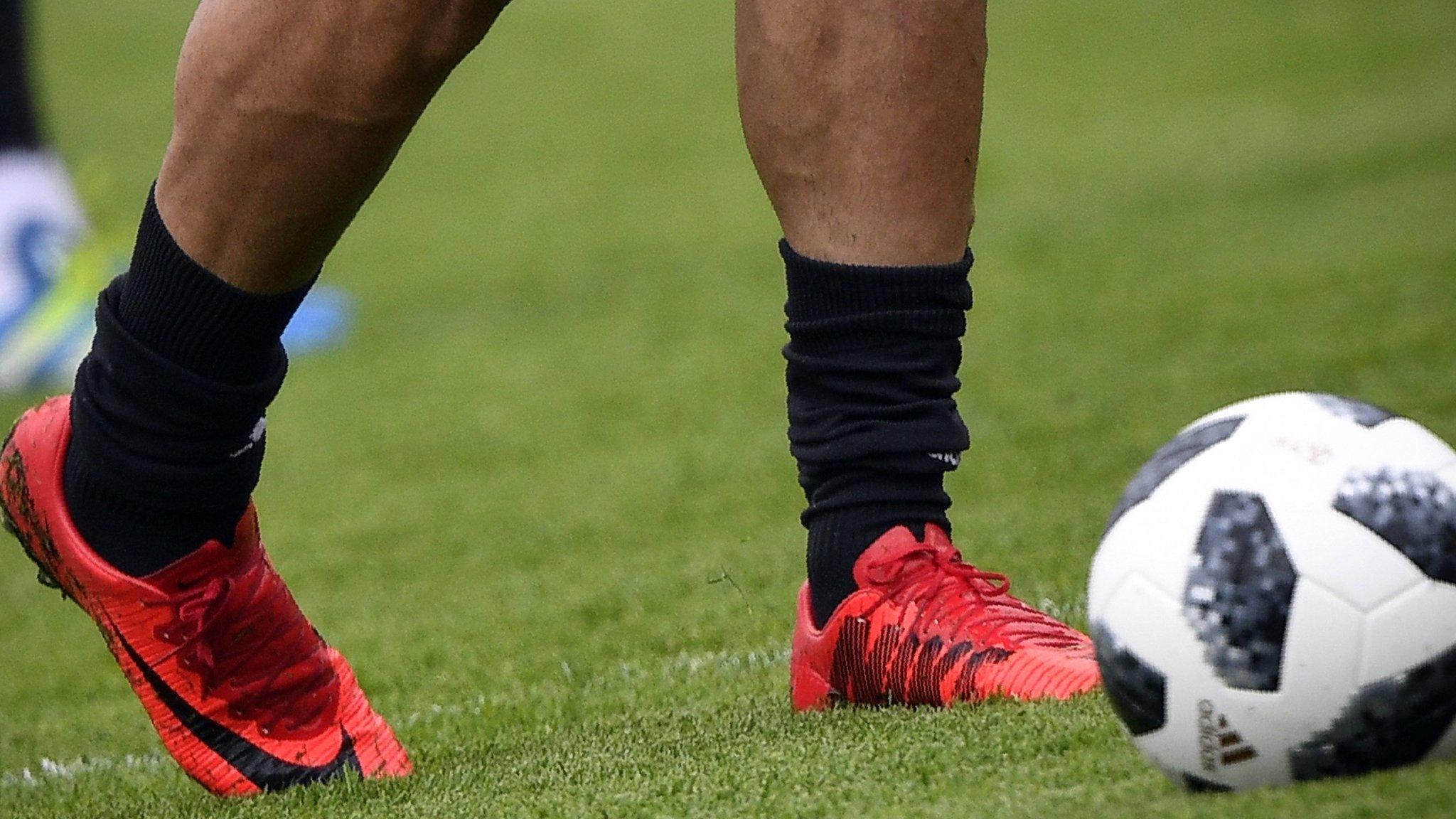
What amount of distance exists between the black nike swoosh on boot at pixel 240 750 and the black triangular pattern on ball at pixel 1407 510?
96 cm

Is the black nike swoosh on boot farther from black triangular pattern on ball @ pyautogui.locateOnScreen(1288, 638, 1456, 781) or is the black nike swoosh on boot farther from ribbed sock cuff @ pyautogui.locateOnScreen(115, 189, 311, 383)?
black triangular pattern on ball @ pyautogui.locateOnScreen(1288, 638, 1456, 781)

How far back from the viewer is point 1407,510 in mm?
1344

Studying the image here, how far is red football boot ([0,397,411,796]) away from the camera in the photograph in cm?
185

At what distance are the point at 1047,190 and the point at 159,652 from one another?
4872 mm

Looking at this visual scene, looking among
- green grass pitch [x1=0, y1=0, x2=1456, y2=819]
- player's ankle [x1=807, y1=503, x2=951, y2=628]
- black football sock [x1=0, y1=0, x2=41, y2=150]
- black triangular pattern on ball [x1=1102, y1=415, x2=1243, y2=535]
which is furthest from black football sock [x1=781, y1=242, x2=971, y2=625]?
black football sock [x1=0, y1=0, x2=41, y2=150]

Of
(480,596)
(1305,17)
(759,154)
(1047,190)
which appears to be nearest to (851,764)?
(759,154)

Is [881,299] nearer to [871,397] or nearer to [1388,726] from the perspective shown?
[871,397]

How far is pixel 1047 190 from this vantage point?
6375 millimetres

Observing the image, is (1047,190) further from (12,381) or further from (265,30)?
(265,30)

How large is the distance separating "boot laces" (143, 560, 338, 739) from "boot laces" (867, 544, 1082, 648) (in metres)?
0.55

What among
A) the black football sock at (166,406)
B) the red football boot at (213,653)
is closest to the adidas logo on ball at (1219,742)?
the red football boot at (213,653)

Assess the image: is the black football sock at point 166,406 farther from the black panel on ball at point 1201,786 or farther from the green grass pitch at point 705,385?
the black panel on ball at point 1201,786

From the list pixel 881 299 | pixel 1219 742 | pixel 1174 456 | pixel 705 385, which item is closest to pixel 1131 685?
pixel 1219 742

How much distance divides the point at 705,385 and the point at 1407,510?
300 cm
